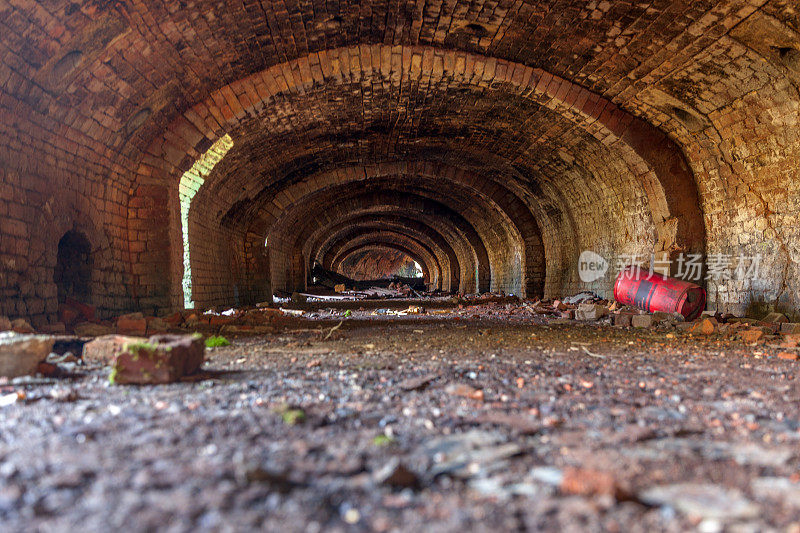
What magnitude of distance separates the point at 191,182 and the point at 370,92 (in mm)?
3307

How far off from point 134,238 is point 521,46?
19.5 feet

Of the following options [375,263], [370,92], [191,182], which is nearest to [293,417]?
[370,92]

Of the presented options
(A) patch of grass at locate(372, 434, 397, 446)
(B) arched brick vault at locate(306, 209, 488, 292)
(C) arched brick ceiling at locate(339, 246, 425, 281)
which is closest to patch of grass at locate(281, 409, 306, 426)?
(A) patch of grass at locate(372, 434, 397, 446)

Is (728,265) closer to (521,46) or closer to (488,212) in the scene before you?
(521,46)

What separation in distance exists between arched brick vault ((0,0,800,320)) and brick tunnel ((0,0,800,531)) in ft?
0.10

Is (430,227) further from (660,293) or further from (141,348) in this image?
(141,348)

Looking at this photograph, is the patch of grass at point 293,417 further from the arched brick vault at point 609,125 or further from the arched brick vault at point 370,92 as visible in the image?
the arched brick vault at point 609,125

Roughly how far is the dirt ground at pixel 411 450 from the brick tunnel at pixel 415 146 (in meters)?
0.02

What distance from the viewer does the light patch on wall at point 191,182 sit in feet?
27.4

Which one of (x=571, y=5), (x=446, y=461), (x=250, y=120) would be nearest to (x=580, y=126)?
(x=571, y=5)

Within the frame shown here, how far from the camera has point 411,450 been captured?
2014 millimetres

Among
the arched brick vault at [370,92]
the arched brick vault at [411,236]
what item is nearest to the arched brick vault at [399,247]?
the arched brick vault at [411,236]

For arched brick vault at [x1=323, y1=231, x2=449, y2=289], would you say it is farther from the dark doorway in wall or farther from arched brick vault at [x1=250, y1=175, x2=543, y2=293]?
the dark doorway in wall

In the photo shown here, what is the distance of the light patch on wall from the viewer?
8.36 m
